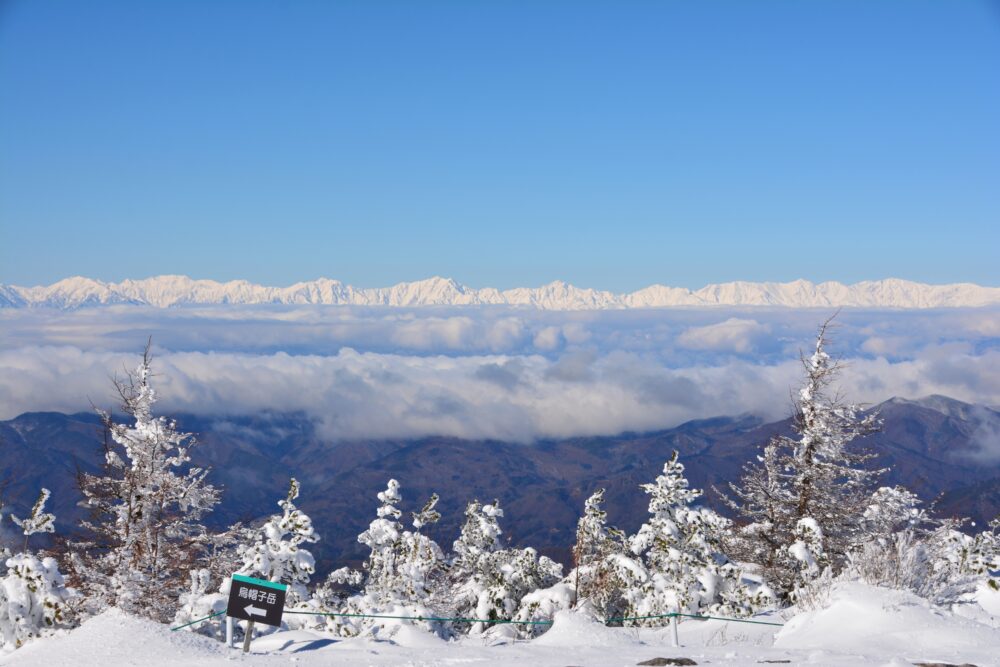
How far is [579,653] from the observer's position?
36.9 feet

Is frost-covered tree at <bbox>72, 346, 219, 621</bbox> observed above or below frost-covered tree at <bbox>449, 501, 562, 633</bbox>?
above

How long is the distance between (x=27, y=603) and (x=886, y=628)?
1477 cm

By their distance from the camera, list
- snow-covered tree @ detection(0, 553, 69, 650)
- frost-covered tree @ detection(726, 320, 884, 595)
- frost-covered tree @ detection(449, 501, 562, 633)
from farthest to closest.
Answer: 1. frost-covered tree @ detection(449, 501, 562, 633)
2. frost-covered tree @ detection(726, 320, 884, 595)
3. snow-covered tree @ detection(0, 553, 69, 650)

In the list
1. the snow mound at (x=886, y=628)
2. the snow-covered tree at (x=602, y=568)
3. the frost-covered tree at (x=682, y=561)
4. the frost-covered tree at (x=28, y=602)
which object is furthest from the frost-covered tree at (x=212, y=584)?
the snow mound at (x=886, y=628)

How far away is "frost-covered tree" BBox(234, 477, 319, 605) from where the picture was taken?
2050 centimetres

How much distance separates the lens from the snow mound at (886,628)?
1097 cm

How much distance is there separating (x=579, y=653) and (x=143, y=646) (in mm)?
6025

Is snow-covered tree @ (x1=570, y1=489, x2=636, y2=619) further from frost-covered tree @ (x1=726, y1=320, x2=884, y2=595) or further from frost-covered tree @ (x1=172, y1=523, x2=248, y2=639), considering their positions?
frost-covered tree @ (x1=172, y1=523, x2=248, y2=639)

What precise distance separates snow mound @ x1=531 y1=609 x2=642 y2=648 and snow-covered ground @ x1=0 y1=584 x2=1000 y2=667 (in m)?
0.02

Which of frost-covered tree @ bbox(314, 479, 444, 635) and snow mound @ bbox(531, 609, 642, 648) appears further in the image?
frost-covered tree @ bbox(314, 479, 444, 635)

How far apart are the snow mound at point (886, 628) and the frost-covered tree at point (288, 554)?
12561 mm

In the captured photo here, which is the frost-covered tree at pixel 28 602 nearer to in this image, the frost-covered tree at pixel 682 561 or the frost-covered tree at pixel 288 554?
the frost-covered tree at pixel 288 554

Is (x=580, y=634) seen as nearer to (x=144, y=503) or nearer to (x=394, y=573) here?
(x=144, y=503)

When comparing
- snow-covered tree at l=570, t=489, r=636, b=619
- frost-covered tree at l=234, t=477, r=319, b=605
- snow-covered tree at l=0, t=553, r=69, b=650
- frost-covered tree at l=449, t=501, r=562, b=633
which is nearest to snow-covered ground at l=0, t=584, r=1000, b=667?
snow-covered tree at l=0, t=553, r=69, b=650
